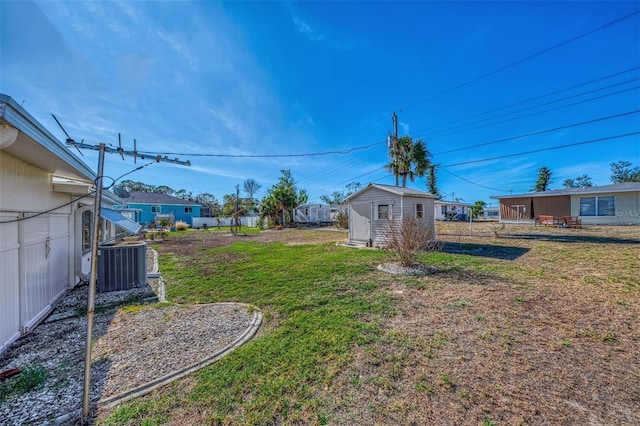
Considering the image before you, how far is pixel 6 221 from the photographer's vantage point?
123 inches

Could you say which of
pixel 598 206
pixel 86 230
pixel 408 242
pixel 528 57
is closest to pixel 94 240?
pixel 408 242

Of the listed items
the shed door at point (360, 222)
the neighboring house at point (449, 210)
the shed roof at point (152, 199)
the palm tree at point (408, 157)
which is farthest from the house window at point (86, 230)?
the neighboring house at point (449, 210)

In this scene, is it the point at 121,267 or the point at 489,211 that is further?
the point at 489,211

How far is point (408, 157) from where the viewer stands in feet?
55.8

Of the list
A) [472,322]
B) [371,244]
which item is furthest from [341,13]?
[472,322]

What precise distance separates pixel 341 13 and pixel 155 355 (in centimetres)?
1136

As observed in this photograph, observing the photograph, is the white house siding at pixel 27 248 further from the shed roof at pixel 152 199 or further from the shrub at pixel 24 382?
the shed roof at pixel 152 199

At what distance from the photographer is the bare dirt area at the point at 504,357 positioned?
2.10 m

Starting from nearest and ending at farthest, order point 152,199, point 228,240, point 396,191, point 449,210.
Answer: point 396,191 → point 228,240 → point 152,199 → point 449,210

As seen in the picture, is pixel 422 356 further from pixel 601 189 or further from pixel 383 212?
pixel 601 189

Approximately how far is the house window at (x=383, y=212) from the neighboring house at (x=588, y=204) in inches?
783

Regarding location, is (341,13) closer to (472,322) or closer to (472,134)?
(472,322)

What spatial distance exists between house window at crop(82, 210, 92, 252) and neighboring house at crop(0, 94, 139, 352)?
4.16 feet

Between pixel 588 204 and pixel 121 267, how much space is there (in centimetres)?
3051
